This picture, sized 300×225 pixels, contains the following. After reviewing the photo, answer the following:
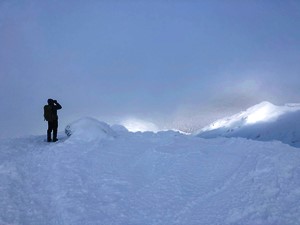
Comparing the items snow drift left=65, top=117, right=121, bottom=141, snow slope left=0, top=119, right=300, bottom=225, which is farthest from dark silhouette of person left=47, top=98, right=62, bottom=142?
snow slope left=0, top=119, right=300, bottom=225

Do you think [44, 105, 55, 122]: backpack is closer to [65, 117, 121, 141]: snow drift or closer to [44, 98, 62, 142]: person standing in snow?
[44, 98, 62, 142]: person standing in snow

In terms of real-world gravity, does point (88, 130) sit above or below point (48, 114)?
below

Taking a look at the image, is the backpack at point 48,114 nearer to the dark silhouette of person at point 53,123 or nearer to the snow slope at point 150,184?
the dark silhouette of person at point 53,123

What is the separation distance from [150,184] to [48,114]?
991 centimetres

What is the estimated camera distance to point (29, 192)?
13.8m

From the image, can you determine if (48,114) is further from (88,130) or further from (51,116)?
(88,130)

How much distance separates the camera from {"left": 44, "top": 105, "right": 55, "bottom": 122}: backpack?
74.0 feet

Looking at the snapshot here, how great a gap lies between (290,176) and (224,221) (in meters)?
3.43

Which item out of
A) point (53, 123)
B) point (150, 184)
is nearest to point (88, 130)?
point (53, 123)

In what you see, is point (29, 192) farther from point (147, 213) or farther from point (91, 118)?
point (91, 118)

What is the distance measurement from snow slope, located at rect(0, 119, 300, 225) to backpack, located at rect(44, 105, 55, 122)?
97.1 inches

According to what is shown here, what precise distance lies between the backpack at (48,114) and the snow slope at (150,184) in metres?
2.47

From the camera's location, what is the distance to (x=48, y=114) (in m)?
22.6

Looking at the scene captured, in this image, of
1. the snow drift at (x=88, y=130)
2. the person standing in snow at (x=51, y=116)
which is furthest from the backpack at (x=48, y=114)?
the snow drift at (x=88, y=130)
